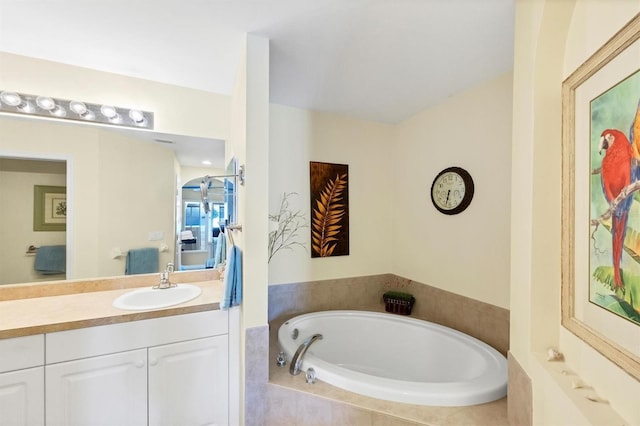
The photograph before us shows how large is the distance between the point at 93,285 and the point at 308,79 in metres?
2.05

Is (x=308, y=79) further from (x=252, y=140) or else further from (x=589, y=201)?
(x=589, y=201)

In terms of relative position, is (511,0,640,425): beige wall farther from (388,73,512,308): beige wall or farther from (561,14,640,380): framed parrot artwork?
(388,73,512,308): beige wall

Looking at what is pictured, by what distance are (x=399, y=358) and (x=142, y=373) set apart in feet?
5.85

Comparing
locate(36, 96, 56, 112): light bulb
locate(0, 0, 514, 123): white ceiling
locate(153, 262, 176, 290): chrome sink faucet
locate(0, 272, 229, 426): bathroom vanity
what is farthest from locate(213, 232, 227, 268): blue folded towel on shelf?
locate(36, 96, 56, 112): light bulb

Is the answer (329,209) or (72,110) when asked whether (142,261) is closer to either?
(72,110)

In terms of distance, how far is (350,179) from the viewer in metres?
2.55

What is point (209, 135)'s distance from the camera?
6.84 ft

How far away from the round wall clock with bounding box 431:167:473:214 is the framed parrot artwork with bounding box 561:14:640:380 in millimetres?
1031

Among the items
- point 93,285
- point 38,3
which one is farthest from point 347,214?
point 38,3

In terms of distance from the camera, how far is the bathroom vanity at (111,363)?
46.4 inches

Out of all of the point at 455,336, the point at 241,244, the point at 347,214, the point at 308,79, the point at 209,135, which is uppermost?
the point at 308,79

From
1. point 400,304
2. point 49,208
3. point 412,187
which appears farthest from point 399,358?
point 49,208

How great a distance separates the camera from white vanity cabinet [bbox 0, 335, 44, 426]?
3.75ft

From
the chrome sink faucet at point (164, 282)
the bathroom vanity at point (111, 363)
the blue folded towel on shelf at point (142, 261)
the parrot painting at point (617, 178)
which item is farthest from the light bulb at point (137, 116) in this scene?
the parrot painting at point (617, 178)
